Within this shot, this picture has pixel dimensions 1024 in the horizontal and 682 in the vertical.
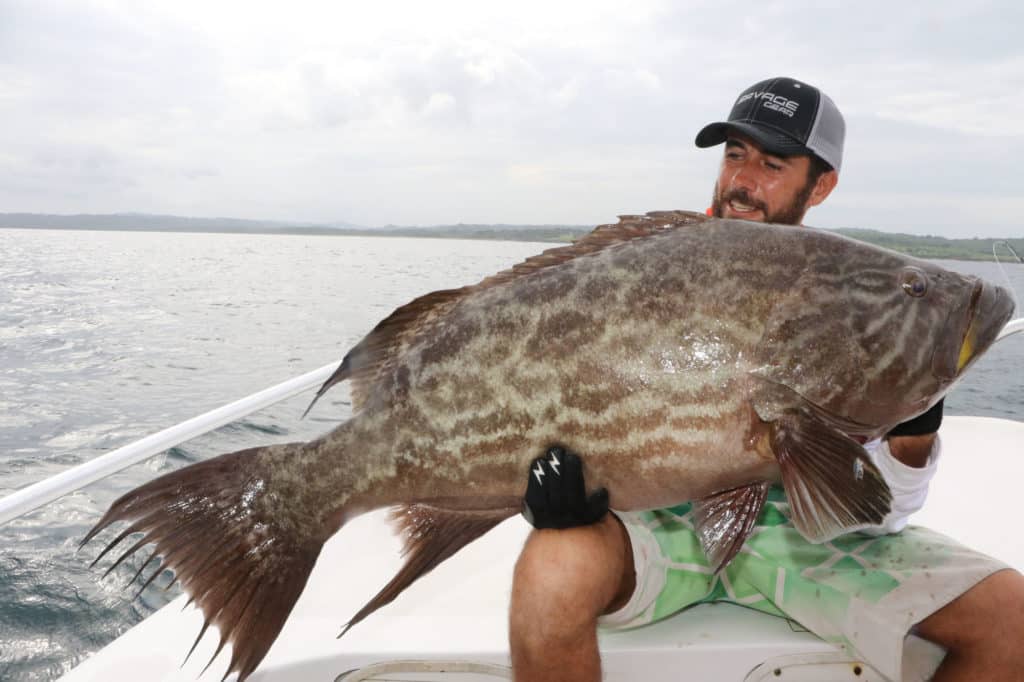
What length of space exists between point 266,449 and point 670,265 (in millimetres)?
1346

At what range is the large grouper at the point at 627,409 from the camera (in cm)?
188

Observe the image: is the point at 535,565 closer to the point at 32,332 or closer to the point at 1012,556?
the point at 1012,556

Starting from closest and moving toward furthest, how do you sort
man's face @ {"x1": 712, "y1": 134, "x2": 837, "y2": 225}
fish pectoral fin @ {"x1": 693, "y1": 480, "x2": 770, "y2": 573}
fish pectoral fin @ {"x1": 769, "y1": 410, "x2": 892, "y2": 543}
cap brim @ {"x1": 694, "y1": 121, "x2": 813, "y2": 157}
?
fish pectoral fin @ {"x1": 769, "y1": 410, "x2": 892, "y2": 543} < fish pectoral fin @ {"x1": 693, "y1": 480, "x2": 770, "y2": 573} < cap brim @ {"x1": 694, "y1": 121, "x2": 813, "y2": 157} < man's face @ {"x1": 712, "y1": 134, "x2": 837, "y2": 225}

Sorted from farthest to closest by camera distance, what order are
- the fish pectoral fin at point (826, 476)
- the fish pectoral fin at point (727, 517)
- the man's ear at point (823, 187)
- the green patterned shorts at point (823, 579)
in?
1. the man's ear at point (823, 187)
2. the green patterned shorts at point (823, 579)
3. the fish pectoral fin at point (727, 517)
4. the fish pectoral fin at point (826, 476)

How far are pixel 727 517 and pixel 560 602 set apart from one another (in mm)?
618

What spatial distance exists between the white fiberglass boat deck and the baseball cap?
6.91 feet

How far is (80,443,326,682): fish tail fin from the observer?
6.37ft

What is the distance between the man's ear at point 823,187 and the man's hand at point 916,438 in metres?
1.35

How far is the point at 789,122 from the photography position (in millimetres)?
3232

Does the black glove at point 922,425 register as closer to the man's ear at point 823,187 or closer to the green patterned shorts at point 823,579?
the green patterned shorts at point 823,579

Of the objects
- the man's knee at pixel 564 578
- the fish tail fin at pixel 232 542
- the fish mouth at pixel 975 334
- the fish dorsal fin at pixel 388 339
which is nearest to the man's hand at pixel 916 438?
the fish mouth at pixel 975 334

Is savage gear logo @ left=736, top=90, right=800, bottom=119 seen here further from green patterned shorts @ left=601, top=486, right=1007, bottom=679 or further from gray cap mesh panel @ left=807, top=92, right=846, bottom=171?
green patterned shorts @ left=601, top=486, right=1007, bottom=679

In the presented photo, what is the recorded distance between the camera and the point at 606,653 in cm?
253

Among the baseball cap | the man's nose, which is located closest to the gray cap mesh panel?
the baseball cap
